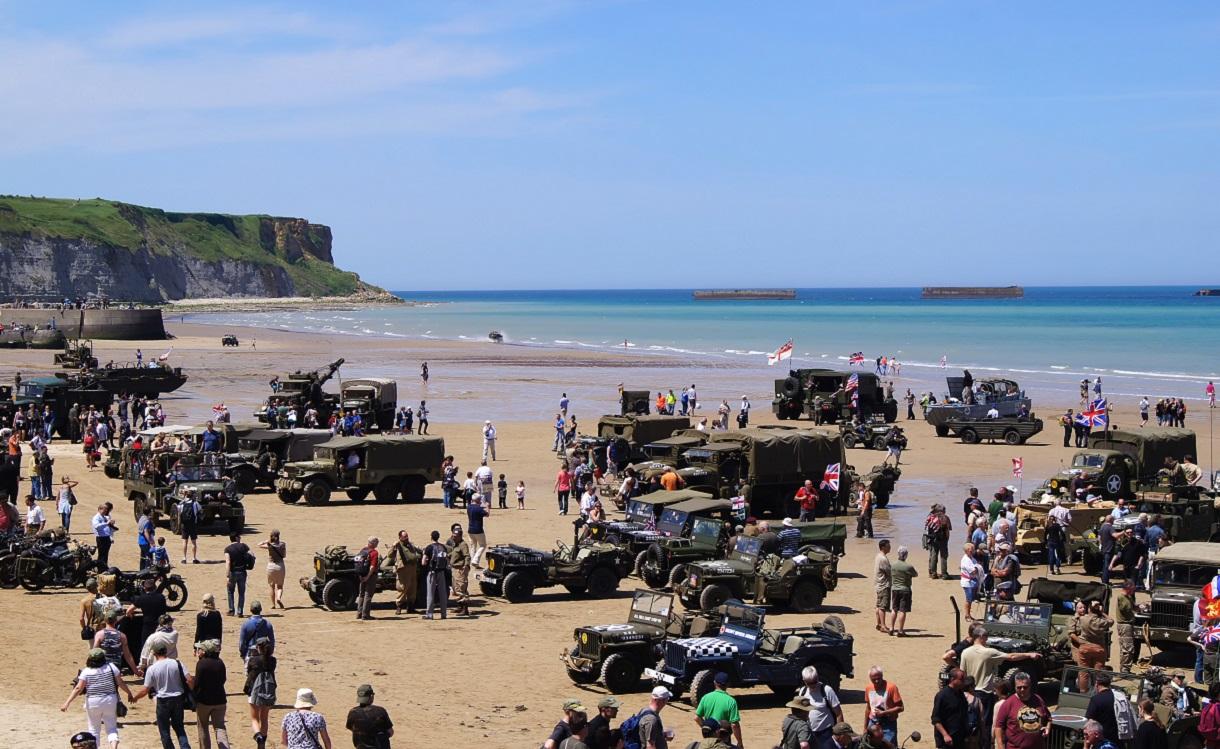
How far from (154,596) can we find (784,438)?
55.8 feet

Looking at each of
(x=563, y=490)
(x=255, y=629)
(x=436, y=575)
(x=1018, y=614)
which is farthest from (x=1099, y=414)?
(x=255, y=629)

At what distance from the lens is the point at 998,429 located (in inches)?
1724

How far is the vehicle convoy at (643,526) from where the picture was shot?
22969 millimetres

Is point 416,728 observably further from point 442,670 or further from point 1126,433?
point 1126,433

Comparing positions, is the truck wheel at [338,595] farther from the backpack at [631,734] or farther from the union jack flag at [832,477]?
the union jack flag at [832,477]

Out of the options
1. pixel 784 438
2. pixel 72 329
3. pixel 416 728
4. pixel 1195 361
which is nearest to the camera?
pixel 416 728

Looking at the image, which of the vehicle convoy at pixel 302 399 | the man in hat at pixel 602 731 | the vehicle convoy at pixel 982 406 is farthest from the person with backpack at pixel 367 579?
the vehicle convoy at pixel 982 406

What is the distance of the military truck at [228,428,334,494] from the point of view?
3253 cm

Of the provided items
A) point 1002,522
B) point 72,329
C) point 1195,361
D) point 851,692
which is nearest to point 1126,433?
point 1002,522

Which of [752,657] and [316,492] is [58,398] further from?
[752,657]

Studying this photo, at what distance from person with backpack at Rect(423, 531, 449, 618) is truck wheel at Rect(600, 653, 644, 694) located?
4.25 metres

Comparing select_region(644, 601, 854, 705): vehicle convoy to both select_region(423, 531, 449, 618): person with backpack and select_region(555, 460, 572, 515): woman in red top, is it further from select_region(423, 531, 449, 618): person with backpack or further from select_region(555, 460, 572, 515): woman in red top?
select_region(555, 460, 572, 515): woman in red top

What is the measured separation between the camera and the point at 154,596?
15.5m

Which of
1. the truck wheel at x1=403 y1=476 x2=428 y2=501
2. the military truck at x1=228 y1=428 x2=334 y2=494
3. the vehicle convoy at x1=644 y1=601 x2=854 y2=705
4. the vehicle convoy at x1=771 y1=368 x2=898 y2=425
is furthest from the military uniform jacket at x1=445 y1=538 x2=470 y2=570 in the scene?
the vehicle convoy at x1=771 y1=368 x2=898 y2=425
